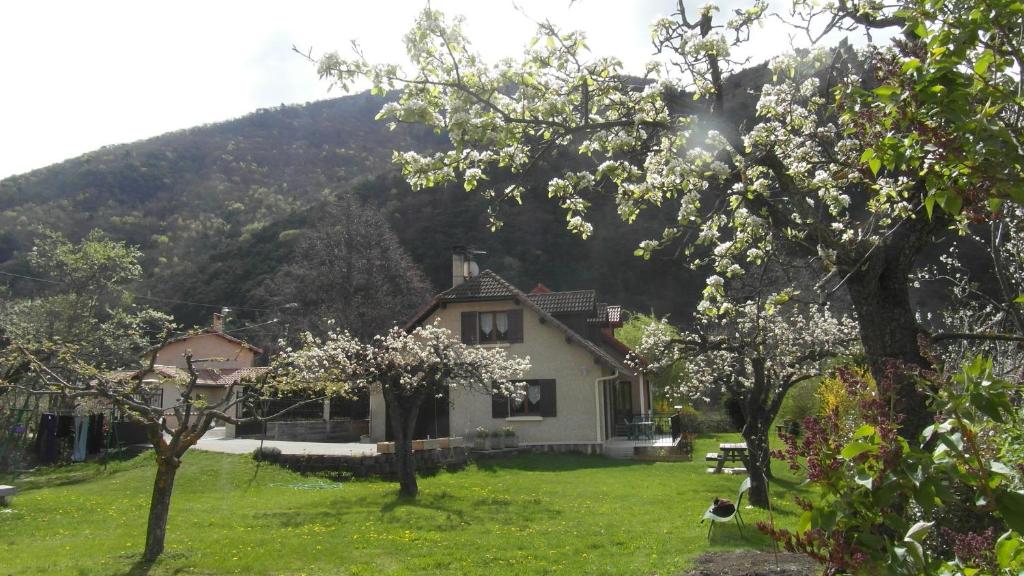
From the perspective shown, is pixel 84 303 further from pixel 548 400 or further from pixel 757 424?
pixel 757 424

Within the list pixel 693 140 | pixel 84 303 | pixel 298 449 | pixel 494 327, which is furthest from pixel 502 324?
pixel 84 303

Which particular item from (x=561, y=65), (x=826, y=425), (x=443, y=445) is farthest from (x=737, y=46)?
(x=443, y=445)

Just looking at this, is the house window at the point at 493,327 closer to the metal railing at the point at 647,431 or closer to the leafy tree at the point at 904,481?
the metal railing at the point at 647,431

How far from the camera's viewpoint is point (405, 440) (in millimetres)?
16094

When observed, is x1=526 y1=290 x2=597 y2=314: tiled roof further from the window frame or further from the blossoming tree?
the blossoming tree

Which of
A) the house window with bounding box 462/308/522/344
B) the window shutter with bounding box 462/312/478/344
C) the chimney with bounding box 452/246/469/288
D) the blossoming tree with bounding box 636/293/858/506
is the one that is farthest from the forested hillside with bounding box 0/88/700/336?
the blossoming tree with bounding box 636/293/858/506

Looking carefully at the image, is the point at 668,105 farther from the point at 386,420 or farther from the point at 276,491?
the point at 386,420

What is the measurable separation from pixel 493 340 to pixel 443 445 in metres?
5.46

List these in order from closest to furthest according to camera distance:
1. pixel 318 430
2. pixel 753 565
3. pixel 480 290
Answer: pixel 753 565 < pixel 480 290 < pixel 318 430

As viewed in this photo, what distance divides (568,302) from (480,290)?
11.7ft

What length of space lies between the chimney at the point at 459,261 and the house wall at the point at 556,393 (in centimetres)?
373

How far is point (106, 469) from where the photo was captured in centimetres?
2167

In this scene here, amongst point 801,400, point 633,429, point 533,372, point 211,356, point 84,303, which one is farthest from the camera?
point 211,356

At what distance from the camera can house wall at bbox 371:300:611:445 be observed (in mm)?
24578
